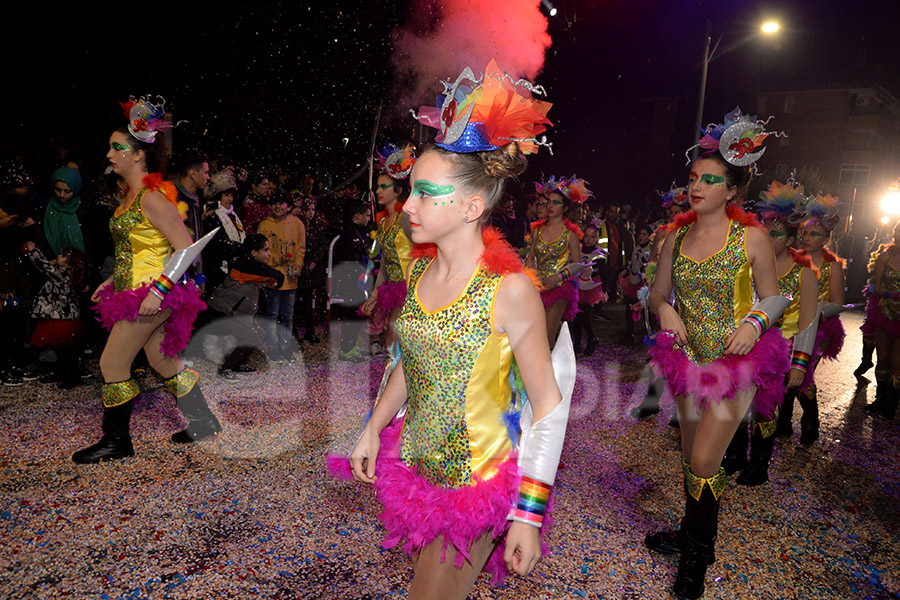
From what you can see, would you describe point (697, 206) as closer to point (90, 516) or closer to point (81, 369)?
point (90, 516)

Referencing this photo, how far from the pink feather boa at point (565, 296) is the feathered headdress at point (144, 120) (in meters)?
3.83

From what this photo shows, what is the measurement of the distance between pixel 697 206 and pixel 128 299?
3.68 metres

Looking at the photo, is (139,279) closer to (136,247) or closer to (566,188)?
(136,247)

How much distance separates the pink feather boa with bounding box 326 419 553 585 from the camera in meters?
1.74

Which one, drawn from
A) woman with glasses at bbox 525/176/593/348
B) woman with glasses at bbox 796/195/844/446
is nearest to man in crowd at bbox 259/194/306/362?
woman with glasses at bbox 525/176/593/348

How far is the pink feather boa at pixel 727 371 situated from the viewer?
2965 millimetres

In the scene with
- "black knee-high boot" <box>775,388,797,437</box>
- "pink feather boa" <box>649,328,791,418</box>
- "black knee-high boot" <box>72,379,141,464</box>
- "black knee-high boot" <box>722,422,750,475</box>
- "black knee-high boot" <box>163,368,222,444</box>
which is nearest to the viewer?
"pink feather boa" <box>649,328,791,418</box>

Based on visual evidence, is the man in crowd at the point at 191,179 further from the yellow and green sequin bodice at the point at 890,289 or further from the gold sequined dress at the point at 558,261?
the yellow and green sequin bodice at the point at 890,289

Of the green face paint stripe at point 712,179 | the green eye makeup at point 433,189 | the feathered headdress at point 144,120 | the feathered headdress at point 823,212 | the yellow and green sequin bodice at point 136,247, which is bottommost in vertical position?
the yellow and green sequin bodice at point 136,247

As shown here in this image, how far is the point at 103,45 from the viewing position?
815 cm

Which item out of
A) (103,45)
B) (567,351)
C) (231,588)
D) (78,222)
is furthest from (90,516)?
(103,45)

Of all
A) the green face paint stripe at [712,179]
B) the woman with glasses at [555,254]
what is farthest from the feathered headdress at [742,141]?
the woman with glasses at [555,254]

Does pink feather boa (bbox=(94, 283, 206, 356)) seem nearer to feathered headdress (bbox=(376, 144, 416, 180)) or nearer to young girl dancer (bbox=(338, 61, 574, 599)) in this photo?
feathered headdress (bbox=(376, 144, 416, 180))

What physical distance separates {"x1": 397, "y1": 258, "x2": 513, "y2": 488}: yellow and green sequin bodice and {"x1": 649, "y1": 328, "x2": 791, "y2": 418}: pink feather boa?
154 centimetres
